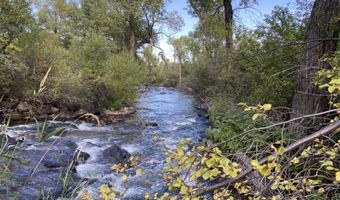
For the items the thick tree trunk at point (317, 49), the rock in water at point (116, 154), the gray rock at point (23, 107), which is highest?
the thick tree trunk at point (317, 49)

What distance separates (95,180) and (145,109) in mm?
10135

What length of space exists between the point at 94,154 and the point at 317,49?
5948 millimetres

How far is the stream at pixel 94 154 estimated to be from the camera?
4199 millimetres

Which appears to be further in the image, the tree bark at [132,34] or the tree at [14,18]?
the tree bark at [132,34]

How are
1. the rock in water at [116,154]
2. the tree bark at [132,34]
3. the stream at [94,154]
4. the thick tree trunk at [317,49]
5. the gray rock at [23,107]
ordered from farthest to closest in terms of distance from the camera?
the tree bark at [132,34], the gray rock at [23,107], the rock in water at [116,154], the thick tree trunk at [317,49], the stream at [94,154]

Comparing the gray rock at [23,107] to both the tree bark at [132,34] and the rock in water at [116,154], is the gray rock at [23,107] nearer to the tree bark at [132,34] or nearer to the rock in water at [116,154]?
the rock in water at [116,154]

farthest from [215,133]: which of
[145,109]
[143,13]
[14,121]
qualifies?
[143,13]

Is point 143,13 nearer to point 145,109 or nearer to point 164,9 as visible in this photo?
→ point 164,9

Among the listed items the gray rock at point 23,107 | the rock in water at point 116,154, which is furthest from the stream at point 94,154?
the gray rock at point 23,107

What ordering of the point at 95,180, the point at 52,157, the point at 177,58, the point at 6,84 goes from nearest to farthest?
1. the point at 95,180
2. the point at 52,157
3. the point at 6,84
4. the point at 177,58

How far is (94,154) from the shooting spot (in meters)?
7.32

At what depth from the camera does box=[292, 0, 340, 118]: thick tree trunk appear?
4648 mm

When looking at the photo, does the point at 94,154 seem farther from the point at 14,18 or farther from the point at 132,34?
the point at 132,34

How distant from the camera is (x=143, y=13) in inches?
920
